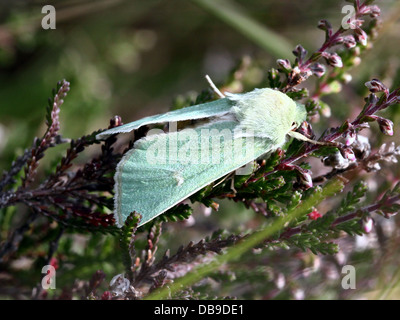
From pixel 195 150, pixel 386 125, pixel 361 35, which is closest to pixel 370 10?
pixel 361 35

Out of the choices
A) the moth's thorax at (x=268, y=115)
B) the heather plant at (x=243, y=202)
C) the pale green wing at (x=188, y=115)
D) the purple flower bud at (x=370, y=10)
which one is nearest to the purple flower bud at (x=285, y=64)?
the heather plant at (x=243, y=202)

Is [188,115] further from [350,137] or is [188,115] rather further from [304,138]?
[350,137]

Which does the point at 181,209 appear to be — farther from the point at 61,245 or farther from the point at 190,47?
the point at 190,47

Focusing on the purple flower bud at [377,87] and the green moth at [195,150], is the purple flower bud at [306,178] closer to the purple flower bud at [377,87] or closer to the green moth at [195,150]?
the green moth at [195,150]

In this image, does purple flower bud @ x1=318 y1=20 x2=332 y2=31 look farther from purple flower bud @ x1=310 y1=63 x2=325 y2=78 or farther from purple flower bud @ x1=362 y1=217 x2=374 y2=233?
purple flower bud @ x1=362 y1=217 x2=374 y2=233

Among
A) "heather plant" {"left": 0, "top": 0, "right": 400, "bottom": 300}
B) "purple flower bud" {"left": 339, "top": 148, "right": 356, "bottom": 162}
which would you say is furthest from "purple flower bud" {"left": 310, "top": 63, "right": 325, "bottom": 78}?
"purple flower bud" {"left": 339, "top": 148, "right": 356, "bottom": 162}
